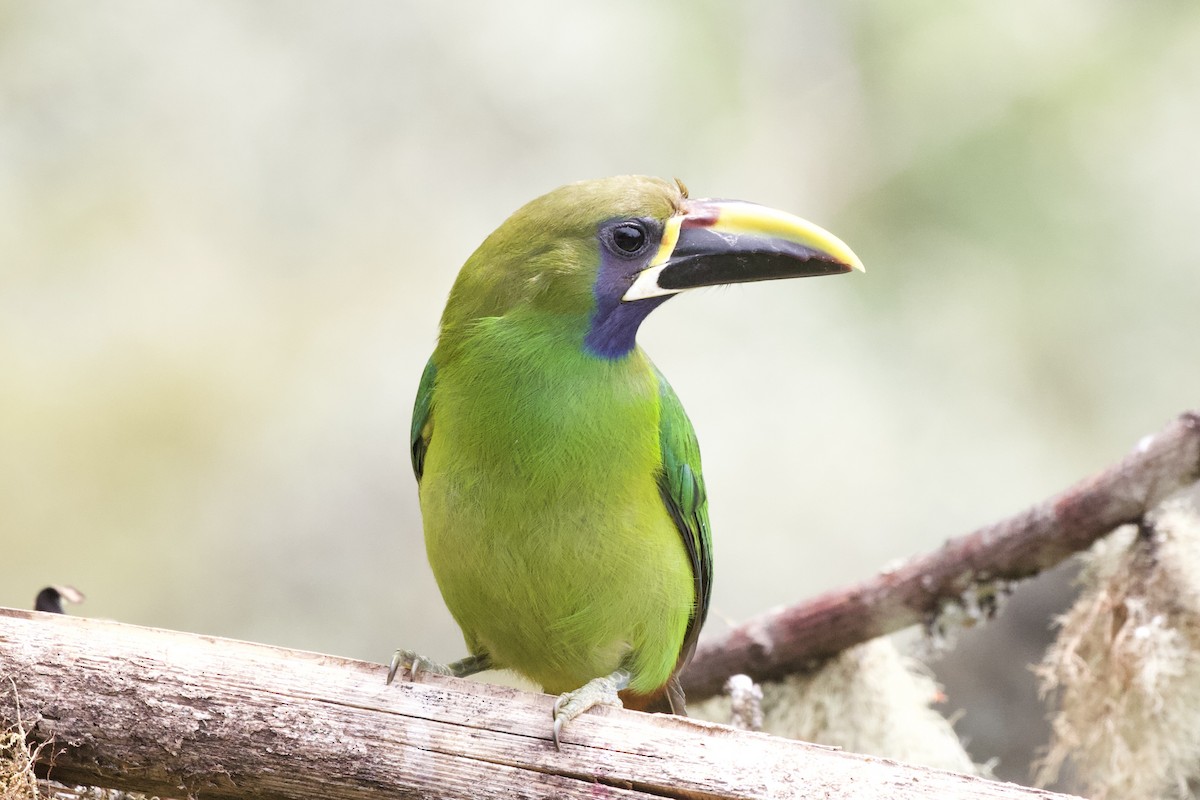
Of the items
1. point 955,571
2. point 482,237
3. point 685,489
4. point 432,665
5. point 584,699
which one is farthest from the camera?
point 482,237

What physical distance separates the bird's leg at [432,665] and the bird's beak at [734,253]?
0.98 meters

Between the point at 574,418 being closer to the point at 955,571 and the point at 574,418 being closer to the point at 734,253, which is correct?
the point at 734,253

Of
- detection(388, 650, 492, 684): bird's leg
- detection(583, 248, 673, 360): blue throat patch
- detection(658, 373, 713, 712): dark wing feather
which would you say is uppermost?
detection(583, 248, 673, 360): blue throat patch

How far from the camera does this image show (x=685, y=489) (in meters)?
3.13

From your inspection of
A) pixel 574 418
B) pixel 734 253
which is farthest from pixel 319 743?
pixel 734 253

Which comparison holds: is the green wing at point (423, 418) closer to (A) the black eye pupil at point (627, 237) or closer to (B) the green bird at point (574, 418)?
(B) the green bird at point (574, 418)

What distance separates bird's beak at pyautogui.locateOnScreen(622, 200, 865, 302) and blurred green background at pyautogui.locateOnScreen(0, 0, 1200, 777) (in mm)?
3434

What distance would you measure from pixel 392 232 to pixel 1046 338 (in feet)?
12.5

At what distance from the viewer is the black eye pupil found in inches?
114

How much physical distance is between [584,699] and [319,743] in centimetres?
57

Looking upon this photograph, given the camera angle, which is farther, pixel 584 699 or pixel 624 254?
pixel 624 254

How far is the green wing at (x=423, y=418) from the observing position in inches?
123

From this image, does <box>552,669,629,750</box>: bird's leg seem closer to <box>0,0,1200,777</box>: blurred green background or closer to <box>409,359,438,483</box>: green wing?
<box>409,359,438,483</box>: green wing

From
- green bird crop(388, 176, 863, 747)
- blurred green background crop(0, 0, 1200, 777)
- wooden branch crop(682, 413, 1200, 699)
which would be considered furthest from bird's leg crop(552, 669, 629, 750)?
blurred green background crop(0, 0, 1200, 777)
